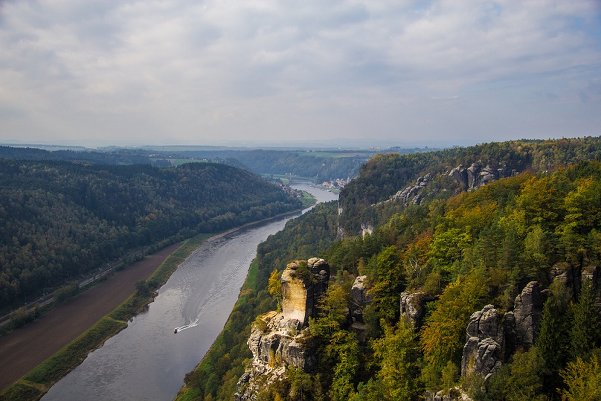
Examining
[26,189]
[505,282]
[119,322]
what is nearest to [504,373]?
[505,282]

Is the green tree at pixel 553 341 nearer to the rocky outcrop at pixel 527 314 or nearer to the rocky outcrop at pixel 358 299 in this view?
the rocky outcrop at pixel 527 314

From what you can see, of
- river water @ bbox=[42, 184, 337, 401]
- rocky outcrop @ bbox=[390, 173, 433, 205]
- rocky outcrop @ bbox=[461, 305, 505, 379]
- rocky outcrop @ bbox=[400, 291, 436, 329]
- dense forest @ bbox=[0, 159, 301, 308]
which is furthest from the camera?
rocky outcrop @ bbox=[390, 173, 433, 205]

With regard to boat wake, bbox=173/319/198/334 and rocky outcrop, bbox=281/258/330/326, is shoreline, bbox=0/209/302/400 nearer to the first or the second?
boat wake, bbox=173/319/198/334

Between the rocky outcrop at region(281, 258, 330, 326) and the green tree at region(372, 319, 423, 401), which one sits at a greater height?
the rocky outcrop at region(281, 258, 330, 326)

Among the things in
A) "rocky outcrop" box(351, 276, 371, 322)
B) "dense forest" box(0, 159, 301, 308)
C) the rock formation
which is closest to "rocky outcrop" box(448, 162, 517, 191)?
"rocky outcrop" box(351, 276, 371, 322)

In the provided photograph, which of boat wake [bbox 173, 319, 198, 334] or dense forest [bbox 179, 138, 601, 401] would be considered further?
Result: boat wake [bbox 173, 319, 198, 334]

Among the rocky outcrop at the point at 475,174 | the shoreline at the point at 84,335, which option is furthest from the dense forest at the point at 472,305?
the shoreline at the point at 84,335
